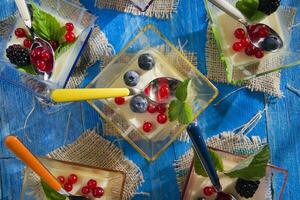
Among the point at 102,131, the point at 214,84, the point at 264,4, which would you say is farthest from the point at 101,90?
the point at 264,4

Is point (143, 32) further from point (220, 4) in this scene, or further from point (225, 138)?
point (225, 138)

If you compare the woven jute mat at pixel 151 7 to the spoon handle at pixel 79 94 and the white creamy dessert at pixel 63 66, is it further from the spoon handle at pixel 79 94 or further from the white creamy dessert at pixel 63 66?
the spoon handle at pixel 79 94

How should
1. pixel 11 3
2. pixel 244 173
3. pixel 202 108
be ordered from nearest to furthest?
pixel 244 173
pixel 202 108
pixel 11 3

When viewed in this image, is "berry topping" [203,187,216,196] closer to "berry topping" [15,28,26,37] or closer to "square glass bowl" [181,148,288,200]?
"square glass bowl" [181,148,288,200]

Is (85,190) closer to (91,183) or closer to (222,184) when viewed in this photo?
(91,183)

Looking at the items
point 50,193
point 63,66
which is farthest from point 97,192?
point 63,66

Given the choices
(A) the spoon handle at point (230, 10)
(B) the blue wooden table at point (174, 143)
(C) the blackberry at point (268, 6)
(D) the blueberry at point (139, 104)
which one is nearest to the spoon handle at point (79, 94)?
(D) the blueberry at point (139, 104)

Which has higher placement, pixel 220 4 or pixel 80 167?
pixel 220 4

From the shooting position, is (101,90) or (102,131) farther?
(102,131)
